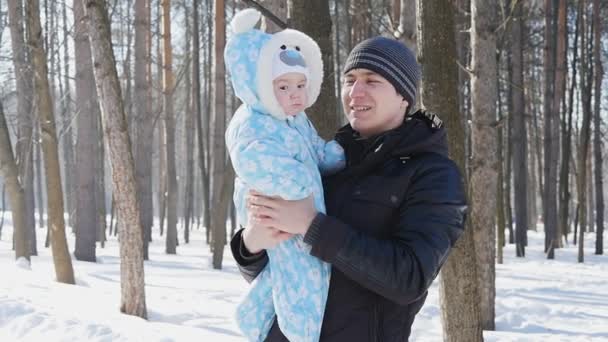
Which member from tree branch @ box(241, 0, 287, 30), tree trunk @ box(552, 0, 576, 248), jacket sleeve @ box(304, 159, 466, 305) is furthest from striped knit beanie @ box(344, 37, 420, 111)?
tree trunk @ box(552, 0, 576, 248)

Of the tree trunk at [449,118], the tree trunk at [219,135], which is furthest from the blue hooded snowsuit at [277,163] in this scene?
the tree trunk at [219,135]

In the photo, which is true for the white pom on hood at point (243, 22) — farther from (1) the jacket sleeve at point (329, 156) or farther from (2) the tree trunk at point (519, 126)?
(2) the tree trunk at point (519, 126)

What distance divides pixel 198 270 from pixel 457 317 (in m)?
9.21

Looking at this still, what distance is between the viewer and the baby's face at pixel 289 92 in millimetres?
1840

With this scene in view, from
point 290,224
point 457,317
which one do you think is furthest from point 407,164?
point 457,317

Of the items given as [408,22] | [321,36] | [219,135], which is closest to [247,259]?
[321,36]

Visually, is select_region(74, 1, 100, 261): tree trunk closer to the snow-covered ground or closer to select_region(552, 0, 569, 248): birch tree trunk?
the snow-covered ground

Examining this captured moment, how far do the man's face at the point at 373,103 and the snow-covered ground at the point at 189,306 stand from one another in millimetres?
3985

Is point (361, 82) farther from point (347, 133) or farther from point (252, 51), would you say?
point (252, 51)

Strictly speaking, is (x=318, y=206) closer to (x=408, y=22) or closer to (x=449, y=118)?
(x=449, y=118)

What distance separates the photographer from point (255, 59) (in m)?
1.84

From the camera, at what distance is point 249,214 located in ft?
5.77

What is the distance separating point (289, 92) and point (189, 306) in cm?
Answer: 624

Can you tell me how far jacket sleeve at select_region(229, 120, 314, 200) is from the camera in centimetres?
169
